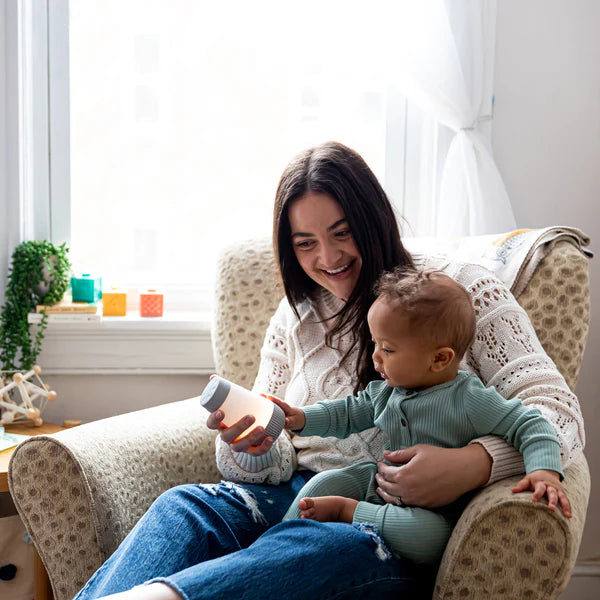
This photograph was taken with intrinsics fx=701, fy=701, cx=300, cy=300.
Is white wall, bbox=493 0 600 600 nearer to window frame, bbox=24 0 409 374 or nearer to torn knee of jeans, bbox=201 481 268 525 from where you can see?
window frame, bbox=24 0 409 374

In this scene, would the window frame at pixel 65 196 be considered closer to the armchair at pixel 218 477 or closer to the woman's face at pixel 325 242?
the armchair at pixel 218 477

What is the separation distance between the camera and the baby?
111cm

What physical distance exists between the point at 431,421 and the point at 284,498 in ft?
1.17

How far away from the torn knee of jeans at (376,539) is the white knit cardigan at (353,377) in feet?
0.67

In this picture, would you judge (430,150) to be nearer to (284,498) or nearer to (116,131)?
(116,131)

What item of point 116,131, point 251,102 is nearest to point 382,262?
point 251,102

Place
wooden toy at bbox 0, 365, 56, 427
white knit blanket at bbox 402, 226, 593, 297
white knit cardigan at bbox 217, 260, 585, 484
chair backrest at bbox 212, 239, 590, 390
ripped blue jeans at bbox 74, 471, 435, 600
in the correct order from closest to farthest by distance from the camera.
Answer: ripped blue jeans at bbox 74, 471, 435, 600, white knit cardigan at bbox 217, 260, 585, 484, white knit blanket at bbox 402, 226, 593, 297, chair backrest at bbox 212, 239, 590, 390, wooden toy at bbox 0, 365, 56, 427

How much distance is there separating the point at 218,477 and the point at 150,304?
2.55 feet

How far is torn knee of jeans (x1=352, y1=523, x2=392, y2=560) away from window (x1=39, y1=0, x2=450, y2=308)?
4.24ft

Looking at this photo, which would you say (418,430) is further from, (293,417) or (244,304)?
(244,304)

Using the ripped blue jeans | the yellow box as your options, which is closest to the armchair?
the ripped blue jeans

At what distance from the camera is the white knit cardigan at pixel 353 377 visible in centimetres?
121

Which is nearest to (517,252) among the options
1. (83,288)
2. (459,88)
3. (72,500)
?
(459,88)

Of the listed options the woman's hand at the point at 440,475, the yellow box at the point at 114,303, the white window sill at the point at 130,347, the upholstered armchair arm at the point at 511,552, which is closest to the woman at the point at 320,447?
the woman's hand at the point at 440,475
